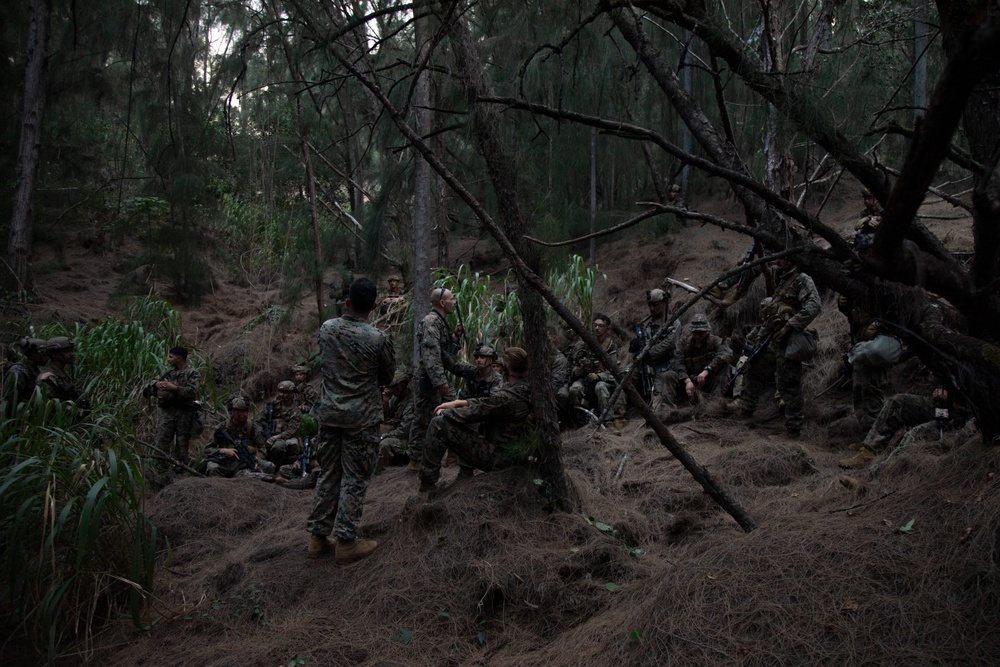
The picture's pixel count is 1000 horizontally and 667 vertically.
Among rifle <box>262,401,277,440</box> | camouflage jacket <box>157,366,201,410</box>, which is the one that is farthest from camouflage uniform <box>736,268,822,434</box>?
camouflage jacket <box>157,366,201,410</box>

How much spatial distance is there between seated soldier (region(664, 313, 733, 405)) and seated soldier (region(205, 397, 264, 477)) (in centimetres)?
519

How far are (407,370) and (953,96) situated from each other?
325 inches

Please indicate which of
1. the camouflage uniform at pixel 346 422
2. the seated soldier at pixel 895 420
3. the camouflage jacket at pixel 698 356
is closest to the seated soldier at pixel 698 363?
the camouflage jacket at pixel 698 356

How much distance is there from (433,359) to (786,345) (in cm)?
350

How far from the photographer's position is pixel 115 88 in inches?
558

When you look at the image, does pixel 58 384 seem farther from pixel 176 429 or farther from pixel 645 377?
pixel 645 377

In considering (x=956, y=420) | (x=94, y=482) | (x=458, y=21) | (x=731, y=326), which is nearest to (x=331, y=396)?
(x=94, y=482)

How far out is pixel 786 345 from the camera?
7.11m

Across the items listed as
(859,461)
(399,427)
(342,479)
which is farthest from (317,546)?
(859,461)

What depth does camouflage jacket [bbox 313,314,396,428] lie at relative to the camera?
5094 millimetres

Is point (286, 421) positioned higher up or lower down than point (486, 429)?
lower down

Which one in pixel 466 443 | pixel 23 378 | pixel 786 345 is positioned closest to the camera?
pixel 466 443

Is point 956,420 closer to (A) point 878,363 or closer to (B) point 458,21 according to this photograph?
(A) point 878,363

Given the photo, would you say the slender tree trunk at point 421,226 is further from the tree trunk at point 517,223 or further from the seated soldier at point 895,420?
the seated soldier at point 895,420
